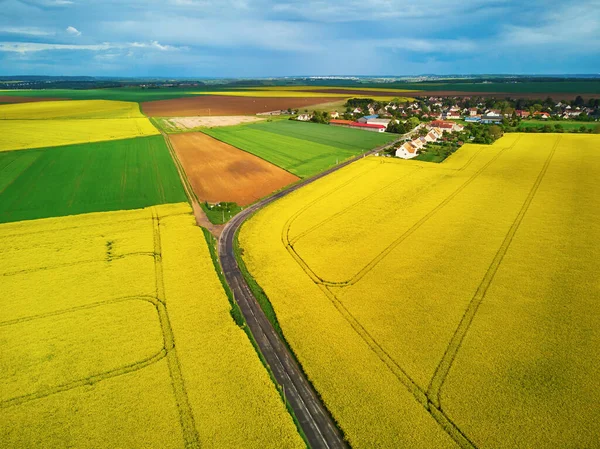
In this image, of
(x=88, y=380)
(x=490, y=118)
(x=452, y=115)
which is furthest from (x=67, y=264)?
(x=452, y=115)

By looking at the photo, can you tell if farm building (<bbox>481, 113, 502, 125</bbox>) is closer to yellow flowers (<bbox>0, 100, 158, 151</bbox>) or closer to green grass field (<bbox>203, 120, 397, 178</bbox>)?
green grass field (<bbox>203, 120, 397, 178</bbox>)

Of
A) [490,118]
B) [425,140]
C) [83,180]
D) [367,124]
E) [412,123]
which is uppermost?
[490,118]

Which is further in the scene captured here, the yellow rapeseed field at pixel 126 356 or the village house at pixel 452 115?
the village house at pixel 452 115

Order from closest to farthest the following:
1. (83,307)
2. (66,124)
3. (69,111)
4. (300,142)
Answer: (83,307)
(300,142)
(66,124)
(69,111)

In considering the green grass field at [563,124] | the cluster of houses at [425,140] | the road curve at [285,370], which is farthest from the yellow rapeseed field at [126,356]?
the green grass field at [563,124]

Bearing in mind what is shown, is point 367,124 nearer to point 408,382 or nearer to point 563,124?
point 563,124

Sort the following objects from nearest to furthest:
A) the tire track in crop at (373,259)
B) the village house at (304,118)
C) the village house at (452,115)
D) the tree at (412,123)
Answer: the tire track in crop at (373,259) → the tree at (412,123) → the village house at (304,118) → the village house at (452,115)

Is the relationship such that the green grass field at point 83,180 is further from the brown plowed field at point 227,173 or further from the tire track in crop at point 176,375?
the tire track in crop at point 176,375
